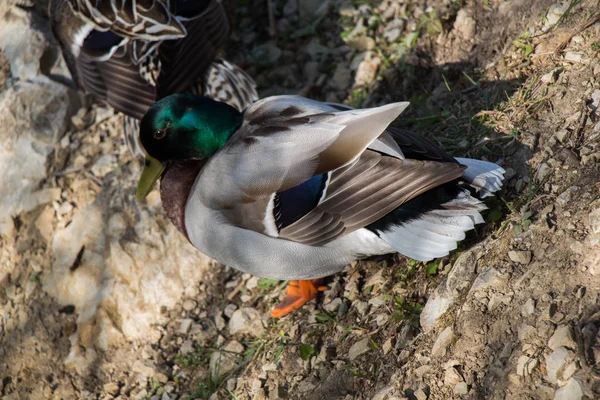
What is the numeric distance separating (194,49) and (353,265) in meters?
1.78

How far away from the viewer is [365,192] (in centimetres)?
299

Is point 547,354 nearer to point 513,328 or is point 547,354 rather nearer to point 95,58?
point 513,328

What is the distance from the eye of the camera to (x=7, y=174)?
461 centimetres

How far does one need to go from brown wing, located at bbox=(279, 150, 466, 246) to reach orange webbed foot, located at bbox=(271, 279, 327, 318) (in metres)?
0.51

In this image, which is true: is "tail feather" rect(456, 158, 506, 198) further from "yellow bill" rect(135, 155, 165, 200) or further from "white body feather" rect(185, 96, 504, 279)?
"yellow bill" rect(135, 155, 165, 200)

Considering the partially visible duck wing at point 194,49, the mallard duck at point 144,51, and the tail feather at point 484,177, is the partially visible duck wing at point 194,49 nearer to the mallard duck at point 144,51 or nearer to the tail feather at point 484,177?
the mallard duck at point 144,51

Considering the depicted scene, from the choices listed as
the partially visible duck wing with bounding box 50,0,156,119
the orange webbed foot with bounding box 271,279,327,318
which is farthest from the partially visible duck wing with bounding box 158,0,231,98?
→ the orange webbed foot with bounding box 271,279,327,318

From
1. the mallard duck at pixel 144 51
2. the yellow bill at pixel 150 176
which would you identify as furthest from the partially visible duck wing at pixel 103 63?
the yellow bill at pixel 150 176

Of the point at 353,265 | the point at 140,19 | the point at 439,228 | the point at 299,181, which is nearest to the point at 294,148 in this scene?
the point at 299,181

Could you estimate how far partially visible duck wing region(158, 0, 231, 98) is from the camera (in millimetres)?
4250

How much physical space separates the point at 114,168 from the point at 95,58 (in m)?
0.72

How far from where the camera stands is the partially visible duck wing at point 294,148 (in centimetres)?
298

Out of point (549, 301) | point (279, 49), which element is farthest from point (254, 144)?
point (279, 49)

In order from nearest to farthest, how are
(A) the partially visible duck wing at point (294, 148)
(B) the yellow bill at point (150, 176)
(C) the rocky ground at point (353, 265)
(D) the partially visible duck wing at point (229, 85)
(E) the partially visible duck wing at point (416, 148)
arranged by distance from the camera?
(C) the rocky ground at point (353, 265) → (A) the partially visible duck wing at point (294, 148) → (E) the partially visible duck wing at point (416, 148) → (B) the yellow bill at point (150, 176) → (D) the partially visible duck wing at point (229, 85)
